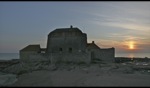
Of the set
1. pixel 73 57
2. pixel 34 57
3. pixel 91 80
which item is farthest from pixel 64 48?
pixel 91 80

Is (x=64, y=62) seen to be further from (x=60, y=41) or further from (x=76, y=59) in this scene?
(x=60, y=41)

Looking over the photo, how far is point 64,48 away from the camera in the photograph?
34.9 metres

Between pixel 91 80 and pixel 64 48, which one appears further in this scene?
pixel 64 48

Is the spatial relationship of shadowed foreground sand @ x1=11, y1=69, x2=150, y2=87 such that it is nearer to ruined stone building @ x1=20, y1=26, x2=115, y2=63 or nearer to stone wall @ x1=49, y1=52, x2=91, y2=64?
stone wall @ x1=49, y1=52, x2=91, y2=64

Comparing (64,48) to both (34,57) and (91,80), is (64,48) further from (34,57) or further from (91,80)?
(91,80)

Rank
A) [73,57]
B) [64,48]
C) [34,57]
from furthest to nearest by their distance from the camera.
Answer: [64,48] < [34,57] < [73,57]

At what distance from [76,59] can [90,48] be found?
469 cm

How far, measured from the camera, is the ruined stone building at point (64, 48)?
31.2 metres

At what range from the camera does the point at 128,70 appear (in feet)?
84.0

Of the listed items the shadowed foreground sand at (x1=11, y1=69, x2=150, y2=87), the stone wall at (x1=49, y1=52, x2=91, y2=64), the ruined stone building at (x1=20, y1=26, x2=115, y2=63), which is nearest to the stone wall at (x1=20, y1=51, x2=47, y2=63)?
the ruined stone building at (x1=20, y1=26, x2=115, y2=63)

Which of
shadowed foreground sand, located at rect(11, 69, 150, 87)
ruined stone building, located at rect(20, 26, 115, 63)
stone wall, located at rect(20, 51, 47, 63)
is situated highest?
ruined stone building, located at rect(20, 26, 115, 63)

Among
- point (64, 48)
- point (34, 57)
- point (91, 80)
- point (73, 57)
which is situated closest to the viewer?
point (91, 80)

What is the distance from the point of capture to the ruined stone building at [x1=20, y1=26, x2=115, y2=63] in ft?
102

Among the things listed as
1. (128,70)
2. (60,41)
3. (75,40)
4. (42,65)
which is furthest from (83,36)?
(128,70)
